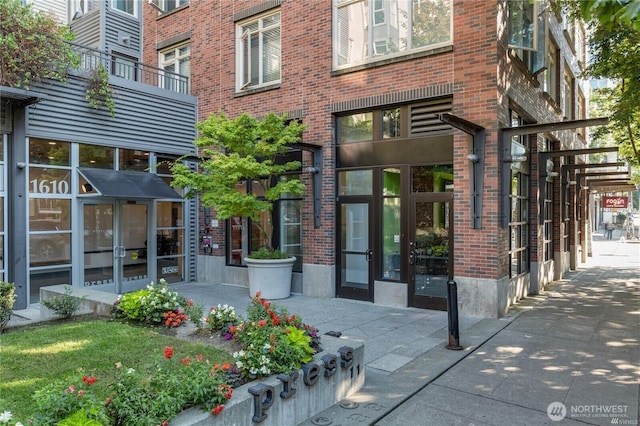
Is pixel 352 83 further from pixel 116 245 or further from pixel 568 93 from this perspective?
pixel 568 93

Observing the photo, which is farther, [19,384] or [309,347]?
[309,347]

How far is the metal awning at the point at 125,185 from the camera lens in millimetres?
10109

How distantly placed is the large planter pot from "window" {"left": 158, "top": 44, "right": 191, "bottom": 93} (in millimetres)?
6586

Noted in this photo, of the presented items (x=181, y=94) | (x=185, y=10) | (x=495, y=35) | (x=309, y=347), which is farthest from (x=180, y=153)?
(x=309, y=347)

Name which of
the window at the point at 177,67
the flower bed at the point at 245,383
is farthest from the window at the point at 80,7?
the flower bed at the point at 245,383

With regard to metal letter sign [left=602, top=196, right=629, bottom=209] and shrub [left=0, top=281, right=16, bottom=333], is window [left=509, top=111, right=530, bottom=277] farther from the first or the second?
metal letter sign [left=602, top=196, right=629, bottom=209]

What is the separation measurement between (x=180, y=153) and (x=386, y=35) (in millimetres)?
6551

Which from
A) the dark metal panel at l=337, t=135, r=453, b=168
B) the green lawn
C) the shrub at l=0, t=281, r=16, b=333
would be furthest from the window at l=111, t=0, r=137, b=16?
the green lawn

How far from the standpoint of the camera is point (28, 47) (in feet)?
29.5

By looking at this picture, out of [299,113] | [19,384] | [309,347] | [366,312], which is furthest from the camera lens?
[299,113]

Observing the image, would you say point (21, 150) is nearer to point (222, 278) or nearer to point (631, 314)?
point (222, 278)

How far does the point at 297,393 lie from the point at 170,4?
14.0 m

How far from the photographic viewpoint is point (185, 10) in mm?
13594

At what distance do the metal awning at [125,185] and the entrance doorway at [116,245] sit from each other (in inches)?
23.6
